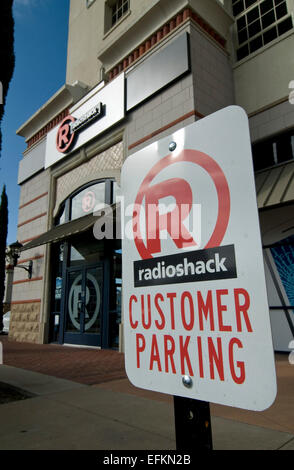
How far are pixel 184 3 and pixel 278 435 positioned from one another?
8.91 meters

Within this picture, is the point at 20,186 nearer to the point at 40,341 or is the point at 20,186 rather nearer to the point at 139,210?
the point at 40,341

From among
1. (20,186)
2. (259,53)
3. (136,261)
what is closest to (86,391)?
(136,261)

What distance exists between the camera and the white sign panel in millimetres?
8984

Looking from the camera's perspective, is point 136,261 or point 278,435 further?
point 278,435

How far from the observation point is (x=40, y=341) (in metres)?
10.3

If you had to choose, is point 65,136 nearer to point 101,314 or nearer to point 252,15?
point 101,314

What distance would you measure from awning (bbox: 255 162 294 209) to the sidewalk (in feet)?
10.4

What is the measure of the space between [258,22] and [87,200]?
685 centimetres

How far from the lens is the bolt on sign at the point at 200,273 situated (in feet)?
3.03

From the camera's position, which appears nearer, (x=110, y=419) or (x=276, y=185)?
(x=110, y=419)

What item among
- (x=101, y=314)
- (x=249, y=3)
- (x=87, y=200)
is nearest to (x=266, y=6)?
(x=249, y=3)

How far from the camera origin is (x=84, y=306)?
933 cm

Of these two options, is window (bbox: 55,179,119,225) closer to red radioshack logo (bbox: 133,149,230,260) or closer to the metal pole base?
red radioshack logo (bbox: 133,149,230,260)

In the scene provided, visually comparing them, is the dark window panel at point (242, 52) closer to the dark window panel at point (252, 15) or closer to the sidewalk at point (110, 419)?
the dark window panel at point (252, 15)
